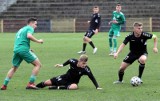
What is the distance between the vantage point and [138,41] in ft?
44.5

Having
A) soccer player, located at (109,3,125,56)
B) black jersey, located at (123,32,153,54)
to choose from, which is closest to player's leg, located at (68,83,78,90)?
black jersey, located at (123,32,153,54)

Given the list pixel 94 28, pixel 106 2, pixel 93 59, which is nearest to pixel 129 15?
pixel 106 2

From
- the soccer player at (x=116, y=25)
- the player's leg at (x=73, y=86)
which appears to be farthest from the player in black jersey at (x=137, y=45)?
the soccer player at (x=116, y=25)

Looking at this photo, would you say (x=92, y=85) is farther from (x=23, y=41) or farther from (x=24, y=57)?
(x=23, y=41)

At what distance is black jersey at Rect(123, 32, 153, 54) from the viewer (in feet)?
44.4

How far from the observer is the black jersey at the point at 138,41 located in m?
13.5

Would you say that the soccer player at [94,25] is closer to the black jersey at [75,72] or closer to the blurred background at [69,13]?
the black jersey at [75,72]

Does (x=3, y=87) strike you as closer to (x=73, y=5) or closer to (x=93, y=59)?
(x=93, y=59)

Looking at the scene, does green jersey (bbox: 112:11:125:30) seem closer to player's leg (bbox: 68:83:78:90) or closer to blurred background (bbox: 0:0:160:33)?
player's leg (bbox: 68:83:78:90)

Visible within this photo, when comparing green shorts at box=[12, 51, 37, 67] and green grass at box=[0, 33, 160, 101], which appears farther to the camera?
green shorts at box=[12, 51, 37, 67]

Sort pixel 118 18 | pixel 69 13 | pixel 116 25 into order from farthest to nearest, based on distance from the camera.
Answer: pixel 69 13 < pixel 118 18 < pixel 116 25

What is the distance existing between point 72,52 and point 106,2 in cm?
2507

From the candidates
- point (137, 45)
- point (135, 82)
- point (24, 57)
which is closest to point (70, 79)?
point (24, 57)

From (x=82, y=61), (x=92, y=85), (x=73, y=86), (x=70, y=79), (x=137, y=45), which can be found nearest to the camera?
(x=82, y=61)
